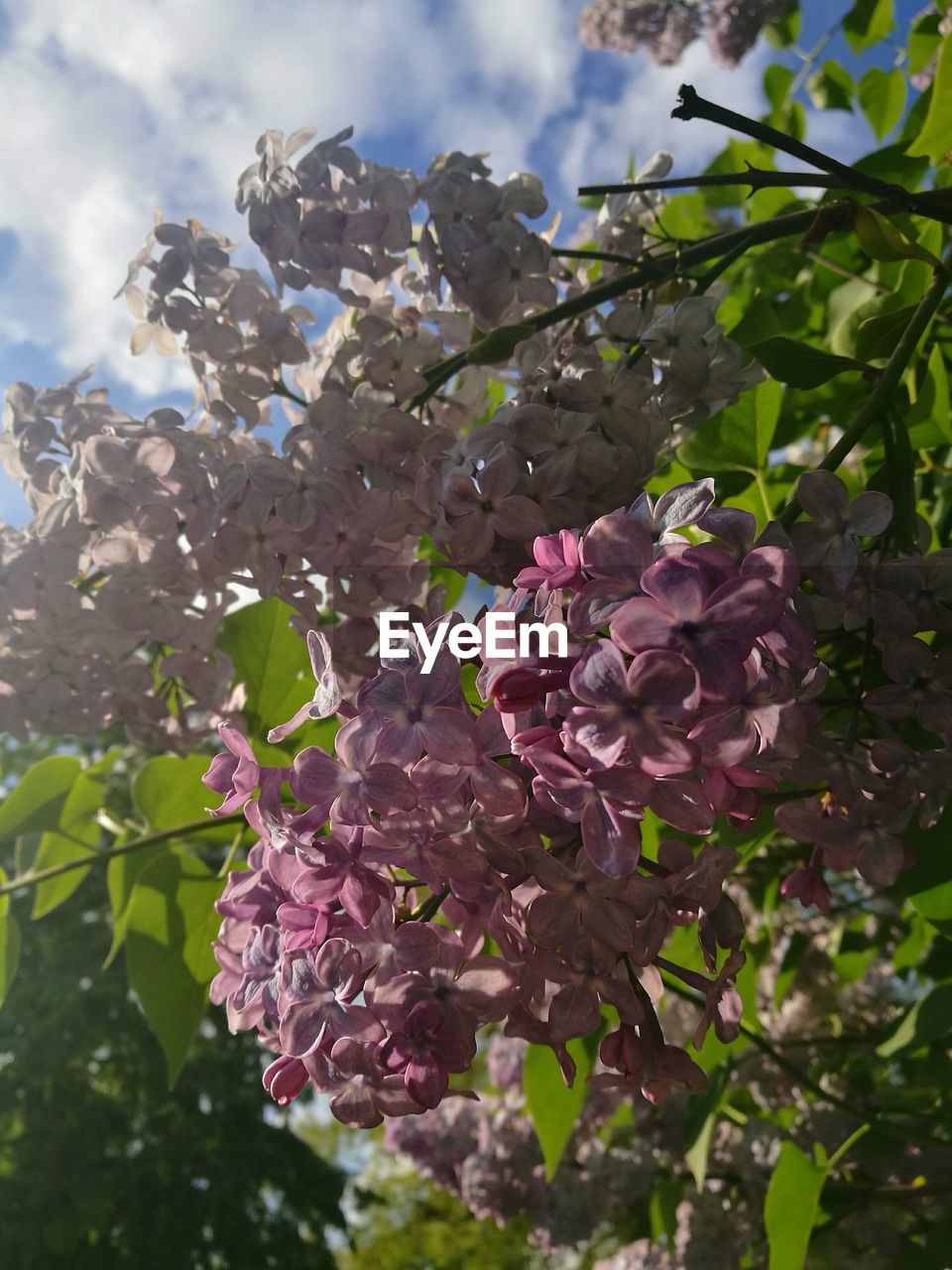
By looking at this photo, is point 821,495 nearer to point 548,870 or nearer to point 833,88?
point 548,870

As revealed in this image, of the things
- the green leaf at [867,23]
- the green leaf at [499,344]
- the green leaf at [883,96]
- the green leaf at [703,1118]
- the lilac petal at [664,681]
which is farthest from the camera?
the green leaf at [867,23]

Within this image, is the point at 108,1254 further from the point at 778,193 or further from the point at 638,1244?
the point at 778,193

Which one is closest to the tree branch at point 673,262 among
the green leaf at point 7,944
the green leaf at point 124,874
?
the green leaf at point 124,874

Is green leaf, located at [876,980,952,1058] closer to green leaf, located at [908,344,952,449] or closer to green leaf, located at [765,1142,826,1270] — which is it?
green leaf, located at [765,1142,826,1270]

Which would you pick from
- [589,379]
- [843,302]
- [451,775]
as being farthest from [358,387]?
[843,302]

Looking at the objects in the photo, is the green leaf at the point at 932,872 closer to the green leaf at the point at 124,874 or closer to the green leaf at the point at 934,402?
the green leaf at the point at 934,402

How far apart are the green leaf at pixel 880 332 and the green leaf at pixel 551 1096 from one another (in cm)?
39

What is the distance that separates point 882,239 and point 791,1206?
0.57 metres

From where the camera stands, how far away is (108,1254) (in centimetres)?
498

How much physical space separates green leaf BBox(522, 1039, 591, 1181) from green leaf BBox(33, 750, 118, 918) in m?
0.31

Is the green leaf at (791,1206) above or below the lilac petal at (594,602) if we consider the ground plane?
below

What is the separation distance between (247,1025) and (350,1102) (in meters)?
0.05

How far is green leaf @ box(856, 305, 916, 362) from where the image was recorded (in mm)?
431

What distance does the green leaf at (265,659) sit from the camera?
0.58m
